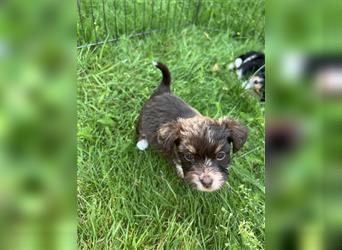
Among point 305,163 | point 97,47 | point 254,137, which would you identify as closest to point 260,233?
point 254,137

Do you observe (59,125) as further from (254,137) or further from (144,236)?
(254,137)

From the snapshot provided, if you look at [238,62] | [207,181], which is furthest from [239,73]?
[207,181]

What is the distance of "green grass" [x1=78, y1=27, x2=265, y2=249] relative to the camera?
2107mm

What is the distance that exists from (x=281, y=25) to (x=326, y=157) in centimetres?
27

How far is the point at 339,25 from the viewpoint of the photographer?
992mm

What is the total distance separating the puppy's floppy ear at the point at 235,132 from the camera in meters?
2.20

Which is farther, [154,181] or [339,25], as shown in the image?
[154,181]

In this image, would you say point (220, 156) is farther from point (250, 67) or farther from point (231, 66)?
point (231, 66)

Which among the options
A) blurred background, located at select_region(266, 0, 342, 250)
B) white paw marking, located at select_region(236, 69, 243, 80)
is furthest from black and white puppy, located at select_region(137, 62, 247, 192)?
blurred background, located at select_region(266, 0, 342, 250)

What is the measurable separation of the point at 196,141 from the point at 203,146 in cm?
4

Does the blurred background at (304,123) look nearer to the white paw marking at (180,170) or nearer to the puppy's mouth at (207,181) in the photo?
the puppy's mouth at (207,181)

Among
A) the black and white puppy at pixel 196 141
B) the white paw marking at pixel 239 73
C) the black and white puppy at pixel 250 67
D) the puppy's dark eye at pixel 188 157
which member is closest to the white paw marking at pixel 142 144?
the black and white puppy at pixel 196 141

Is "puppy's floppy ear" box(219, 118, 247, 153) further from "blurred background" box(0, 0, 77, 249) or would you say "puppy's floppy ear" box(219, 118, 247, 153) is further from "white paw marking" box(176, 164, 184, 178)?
"blurred background" box(0, 0, 77, 249)

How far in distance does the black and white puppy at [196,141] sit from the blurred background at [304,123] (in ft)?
3.26
